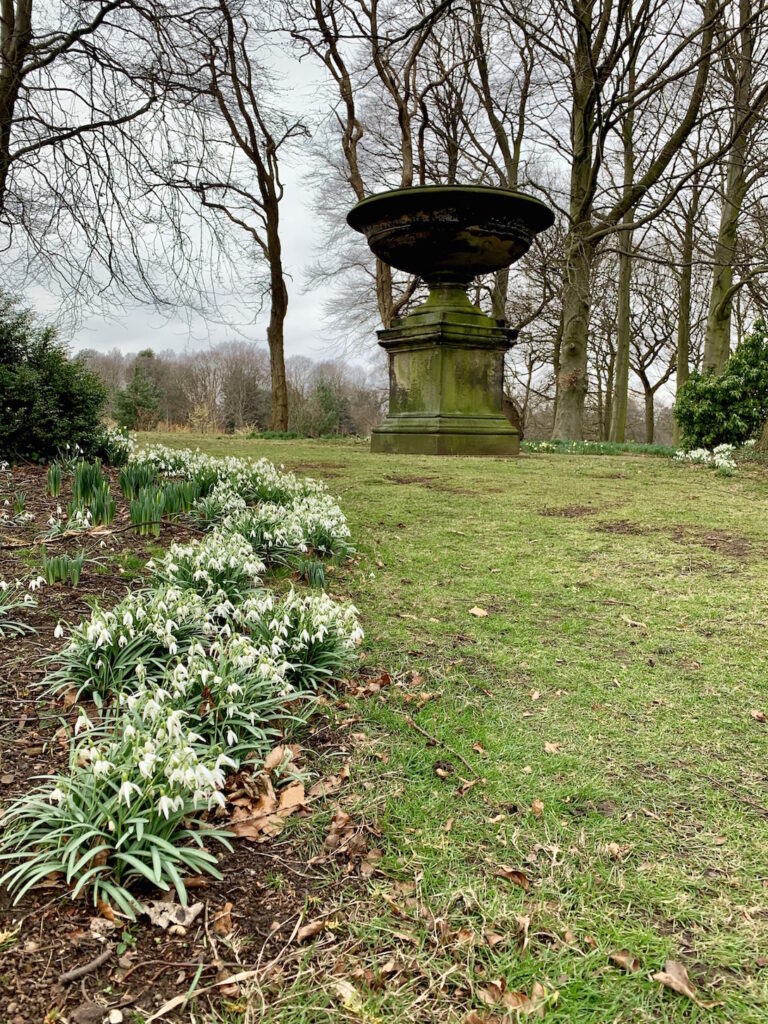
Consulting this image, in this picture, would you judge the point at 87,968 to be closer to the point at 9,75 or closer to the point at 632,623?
the point at 632,623

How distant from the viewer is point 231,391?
3825cm

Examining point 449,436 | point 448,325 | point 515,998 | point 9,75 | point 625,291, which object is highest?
point 625,291

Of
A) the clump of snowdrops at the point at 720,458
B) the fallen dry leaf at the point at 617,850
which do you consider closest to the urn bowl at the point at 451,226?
the clump of snowdrops at the point at 720,458

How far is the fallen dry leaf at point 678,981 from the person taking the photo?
1299 millimetres

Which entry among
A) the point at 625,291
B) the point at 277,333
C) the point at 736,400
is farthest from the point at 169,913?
the point at 625,291

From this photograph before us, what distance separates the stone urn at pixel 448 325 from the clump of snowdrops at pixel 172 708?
591 centimetres

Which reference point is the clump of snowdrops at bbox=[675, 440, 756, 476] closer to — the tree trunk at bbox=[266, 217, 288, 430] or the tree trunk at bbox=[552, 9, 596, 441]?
the tree trunk at bbox=[552, 9, 596, 441]

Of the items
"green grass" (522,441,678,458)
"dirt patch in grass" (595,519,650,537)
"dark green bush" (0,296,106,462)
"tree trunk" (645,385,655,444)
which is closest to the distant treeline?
"tree trunk" (645,385,655,444)

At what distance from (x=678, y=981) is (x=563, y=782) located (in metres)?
0.69

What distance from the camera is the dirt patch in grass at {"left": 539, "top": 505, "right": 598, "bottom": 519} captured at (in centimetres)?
552

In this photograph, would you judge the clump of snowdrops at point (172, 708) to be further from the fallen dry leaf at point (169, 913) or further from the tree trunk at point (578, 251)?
the tree trunk at point (578, 251)

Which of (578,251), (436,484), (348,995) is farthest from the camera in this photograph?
(578,251)

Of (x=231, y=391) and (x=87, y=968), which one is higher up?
(x=231, y=391)

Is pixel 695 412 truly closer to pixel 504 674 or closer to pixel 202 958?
pixel 504 674
